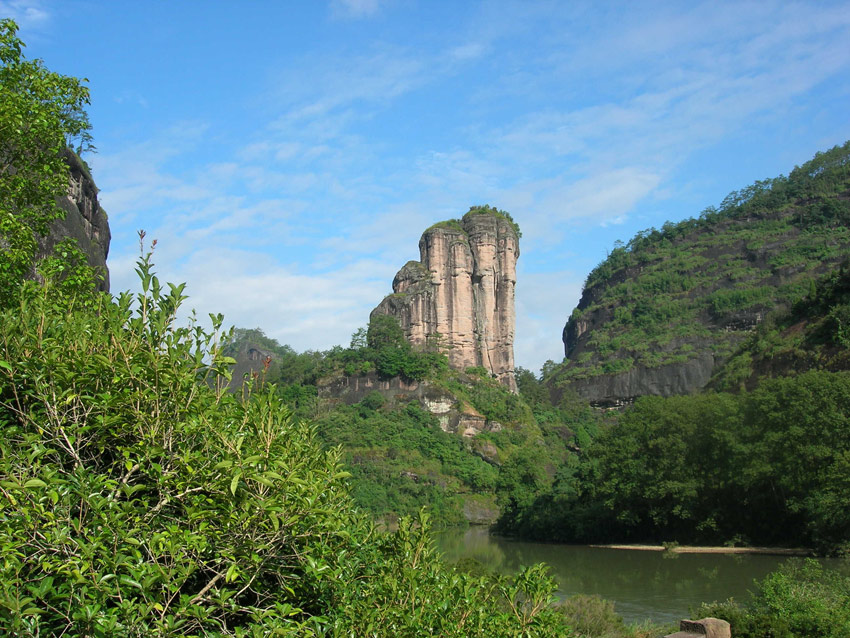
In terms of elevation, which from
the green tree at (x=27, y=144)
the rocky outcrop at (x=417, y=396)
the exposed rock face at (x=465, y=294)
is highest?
the exposed rock face at (x=465, y=294)

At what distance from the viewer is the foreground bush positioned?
402 cm

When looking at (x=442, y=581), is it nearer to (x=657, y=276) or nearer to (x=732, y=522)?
(x=732, y=522)

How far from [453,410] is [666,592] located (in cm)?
4955

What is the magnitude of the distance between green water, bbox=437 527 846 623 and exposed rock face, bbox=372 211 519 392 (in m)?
42.6

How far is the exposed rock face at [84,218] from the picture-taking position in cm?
2517

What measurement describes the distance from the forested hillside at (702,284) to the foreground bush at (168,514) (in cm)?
8238

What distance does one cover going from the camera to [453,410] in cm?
7238

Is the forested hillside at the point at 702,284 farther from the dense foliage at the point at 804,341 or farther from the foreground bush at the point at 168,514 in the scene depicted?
the foreground bush at the point at 168,514

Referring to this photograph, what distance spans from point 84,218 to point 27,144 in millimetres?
23161

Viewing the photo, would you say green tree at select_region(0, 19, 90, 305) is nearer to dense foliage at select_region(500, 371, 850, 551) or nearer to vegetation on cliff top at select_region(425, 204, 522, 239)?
dense foliage at select_region(500, 371, 850, 551)

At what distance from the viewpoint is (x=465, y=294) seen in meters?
84.3

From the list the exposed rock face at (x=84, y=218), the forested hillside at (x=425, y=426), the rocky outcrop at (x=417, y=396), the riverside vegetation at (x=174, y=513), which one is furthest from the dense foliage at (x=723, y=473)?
the riverside vegetation at (x=174, y=513)

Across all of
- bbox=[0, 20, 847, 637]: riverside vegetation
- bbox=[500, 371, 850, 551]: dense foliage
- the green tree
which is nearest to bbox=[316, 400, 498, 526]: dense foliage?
bbox=[500, 371, 850, 551]: dense foliage

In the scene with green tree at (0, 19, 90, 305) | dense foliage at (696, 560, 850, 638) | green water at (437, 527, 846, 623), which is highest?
green tree at (0, 19, 90, 305)
